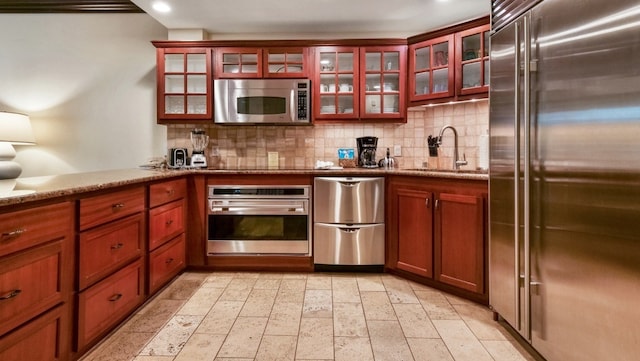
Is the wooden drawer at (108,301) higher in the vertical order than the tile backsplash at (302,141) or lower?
lower

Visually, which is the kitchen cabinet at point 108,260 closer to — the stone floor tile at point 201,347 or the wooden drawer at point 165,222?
the wooden drawer at point 165,222

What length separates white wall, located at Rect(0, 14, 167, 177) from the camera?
3680 millimetres

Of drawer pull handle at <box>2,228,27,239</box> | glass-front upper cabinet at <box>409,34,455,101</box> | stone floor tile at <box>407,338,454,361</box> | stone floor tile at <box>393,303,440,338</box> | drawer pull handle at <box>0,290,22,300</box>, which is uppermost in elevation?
glass-front upper cabinet at <box>409,34,455,101</box>

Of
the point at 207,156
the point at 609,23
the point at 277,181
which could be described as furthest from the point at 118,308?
the point at 609,23

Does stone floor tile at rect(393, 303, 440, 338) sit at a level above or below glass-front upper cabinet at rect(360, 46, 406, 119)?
below

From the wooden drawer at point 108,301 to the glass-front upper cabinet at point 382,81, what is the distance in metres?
2.34

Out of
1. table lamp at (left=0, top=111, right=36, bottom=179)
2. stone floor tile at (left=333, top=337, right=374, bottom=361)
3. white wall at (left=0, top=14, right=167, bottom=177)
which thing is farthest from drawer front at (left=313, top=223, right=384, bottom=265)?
table lamp at (left=0, top=111, right=36, bottom=179)

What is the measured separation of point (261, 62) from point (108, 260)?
220 centimetres

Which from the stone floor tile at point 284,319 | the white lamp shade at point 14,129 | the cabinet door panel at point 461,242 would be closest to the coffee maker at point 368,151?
the cabinet door panel at point 461,242

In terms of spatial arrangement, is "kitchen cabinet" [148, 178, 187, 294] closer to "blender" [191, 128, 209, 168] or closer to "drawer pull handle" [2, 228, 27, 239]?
"blender" [191, 128, 209, 168]

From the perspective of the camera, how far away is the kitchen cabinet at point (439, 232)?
2.35m

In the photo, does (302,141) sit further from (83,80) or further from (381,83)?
(83,80)

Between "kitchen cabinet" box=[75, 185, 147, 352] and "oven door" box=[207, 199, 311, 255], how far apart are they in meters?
0.82

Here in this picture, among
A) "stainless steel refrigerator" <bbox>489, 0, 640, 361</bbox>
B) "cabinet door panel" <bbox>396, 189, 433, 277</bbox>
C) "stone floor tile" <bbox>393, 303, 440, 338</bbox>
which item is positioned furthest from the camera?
"cabinet door panel" <bbox>396, 189, 433, 277</bbox>
